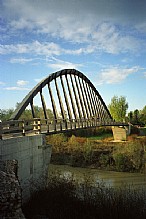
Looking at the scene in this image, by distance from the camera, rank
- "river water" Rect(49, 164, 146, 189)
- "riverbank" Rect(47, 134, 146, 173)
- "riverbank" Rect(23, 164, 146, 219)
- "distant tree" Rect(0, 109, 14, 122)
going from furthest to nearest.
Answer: "distant tree" Rect(0, 109, 14, 122)
"riverbank" Rect(47, 134, 146, 173)
"river water" Rect(49, 164, 146, 189)
"riverbank" Rect(23, 164, 146, 219)

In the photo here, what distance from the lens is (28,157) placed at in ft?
44.0

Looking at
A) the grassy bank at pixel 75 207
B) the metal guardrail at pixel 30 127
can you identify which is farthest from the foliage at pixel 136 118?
the grassy bank at pixel 75 207

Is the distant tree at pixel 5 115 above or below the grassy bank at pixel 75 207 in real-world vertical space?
above

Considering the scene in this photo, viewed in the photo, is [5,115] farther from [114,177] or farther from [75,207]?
[75,207]

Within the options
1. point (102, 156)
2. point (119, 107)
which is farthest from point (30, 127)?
point (119, 107)

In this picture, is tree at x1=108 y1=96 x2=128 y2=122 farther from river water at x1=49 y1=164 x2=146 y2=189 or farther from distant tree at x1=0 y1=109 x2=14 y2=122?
A: river water at x1=49 y1=164 x2=146 y2=189

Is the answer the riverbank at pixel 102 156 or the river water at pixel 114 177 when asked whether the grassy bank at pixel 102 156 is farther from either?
the river water at pixel 114 177

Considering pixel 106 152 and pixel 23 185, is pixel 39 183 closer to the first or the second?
pixel 23 185

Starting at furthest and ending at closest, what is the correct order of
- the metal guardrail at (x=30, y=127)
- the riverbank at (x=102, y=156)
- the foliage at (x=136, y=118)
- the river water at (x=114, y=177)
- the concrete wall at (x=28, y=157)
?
the foliage at (x=136, y=118)
the riverbank at (x=102, y=156)
the river water at (x=114, y=177)
the metal guardrail at (x=30, y=127)
the concrete wall at (x=28, y=157)

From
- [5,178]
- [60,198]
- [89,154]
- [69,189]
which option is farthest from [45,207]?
[89,154]

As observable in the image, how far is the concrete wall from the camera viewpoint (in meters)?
11.5

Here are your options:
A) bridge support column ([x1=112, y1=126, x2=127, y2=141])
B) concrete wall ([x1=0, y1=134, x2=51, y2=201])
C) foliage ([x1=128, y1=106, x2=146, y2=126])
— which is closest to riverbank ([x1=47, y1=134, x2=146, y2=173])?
bridge support column ([x1=112, y1=126, x2=127, y2=141])

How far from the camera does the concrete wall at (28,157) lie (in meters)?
11.5

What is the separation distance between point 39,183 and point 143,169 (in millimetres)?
20248
